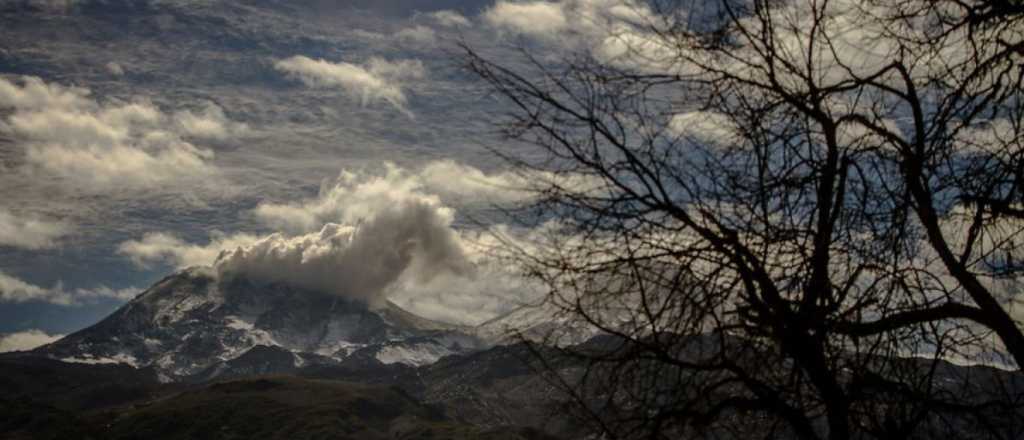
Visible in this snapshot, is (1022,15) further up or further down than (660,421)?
further up

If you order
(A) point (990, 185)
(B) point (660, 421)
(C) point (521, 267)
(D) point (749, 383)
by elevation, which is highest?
(A) point (990, 185)

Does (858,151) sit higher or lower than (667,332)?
higher

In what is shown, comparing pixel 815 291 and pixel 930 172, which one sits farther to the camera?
pixel 930 172

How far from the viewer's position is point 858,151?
716 centimetres

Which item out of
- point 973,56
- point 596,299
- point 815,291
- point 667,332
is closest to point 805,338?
point 815,291

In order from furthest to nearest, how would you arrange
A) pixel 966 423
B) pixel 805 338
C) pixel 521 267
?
pixel 521 267, pixel 966 423, pixel 805 338

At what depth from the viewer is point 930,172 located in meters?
7.07

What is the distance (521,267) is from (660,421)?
1566 millimetres

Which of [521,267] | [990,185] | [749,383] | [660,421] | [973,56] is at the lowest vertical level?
[660,421]

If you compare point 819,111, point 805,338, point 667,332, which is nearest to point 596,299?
point 667,332

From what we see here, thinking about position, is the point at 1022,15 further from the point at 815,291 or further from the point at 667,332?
the point at 667,332

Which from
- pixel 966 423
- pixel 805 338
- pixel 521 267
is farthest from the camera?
pixel 521 267

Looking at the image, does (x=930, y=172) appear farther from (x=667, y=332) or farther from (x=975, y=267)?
(x=667, y=332)

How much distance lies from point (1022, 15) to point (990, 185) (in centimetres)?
136
